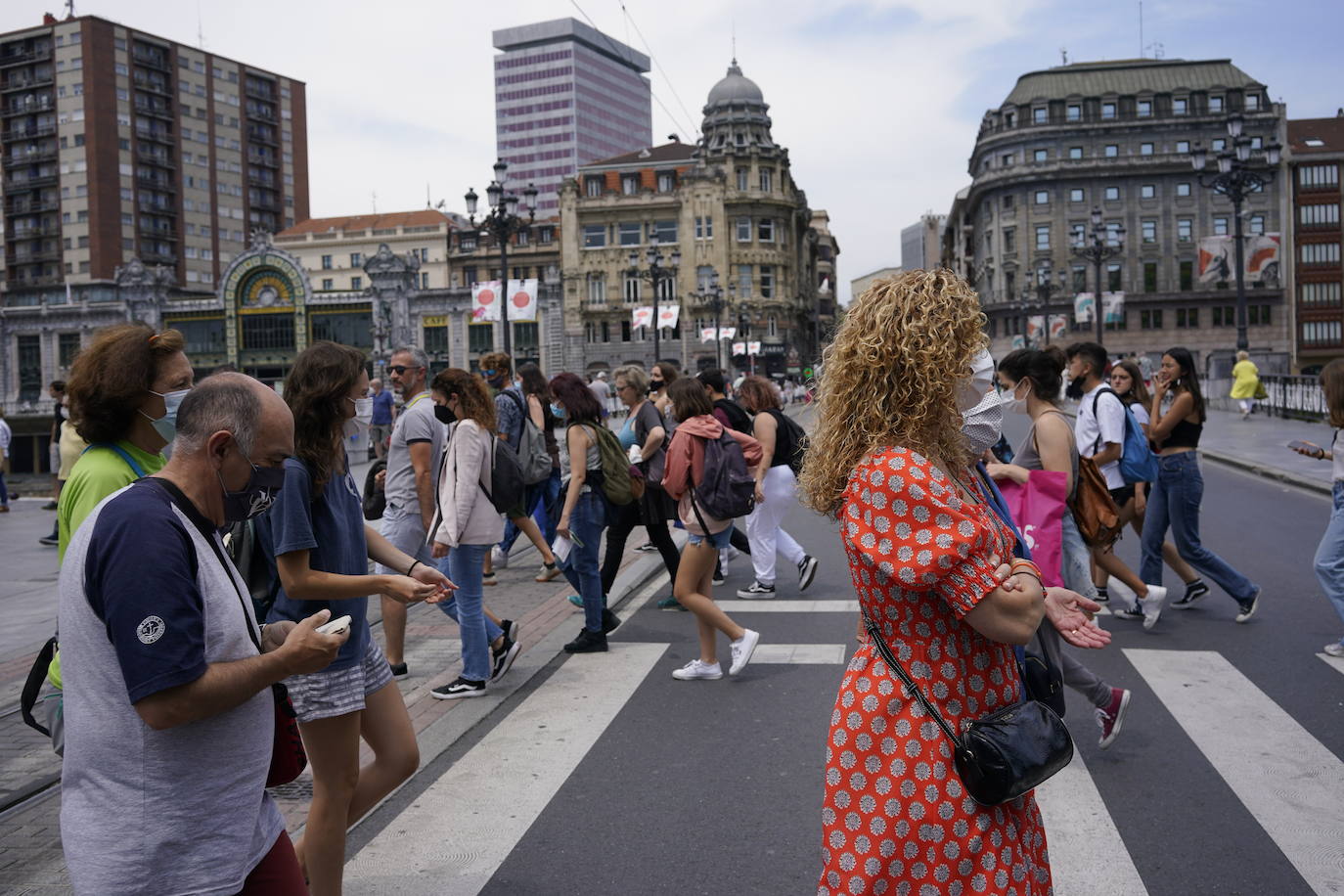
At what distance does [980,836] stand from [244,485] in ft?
5.86

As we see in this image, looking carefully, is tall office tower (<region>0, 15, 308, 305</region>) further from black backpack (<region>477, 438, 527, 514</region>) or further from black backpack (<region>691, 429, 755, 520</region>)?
black backpack (<region>691, 429, 755, 520</region>)

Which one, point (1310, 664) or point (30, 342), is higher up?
point (30, 342)

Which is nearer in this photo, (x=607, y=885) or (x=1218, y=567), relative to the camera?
(x=607, y=885)

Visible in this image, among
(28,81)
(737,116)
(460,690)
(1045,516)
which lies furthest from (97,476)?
(28,81)

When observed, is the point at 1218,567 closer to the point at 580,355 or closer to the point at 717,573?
the point at 717,573

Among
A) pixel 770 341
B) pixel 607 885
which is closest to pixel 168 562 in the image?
pixel 607 885

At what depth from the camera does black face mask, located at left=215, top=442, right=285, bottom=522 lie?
2568 millimetres

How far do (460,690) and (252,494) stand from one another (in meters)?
4.32

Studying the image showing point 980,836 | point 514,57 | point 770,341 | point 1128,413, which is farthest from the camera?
point 514,57

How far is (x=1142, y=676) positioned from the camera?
677 centimetres

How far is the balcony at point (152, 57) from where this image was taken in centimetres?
9869

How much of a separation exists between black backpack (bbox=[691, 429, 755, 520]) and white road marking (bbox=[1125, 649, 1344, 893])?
2586 millimetres

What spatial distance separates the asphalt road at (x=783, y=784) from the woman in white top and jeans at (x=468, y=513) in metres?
0.42

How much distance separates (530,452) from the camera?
10414 mm
